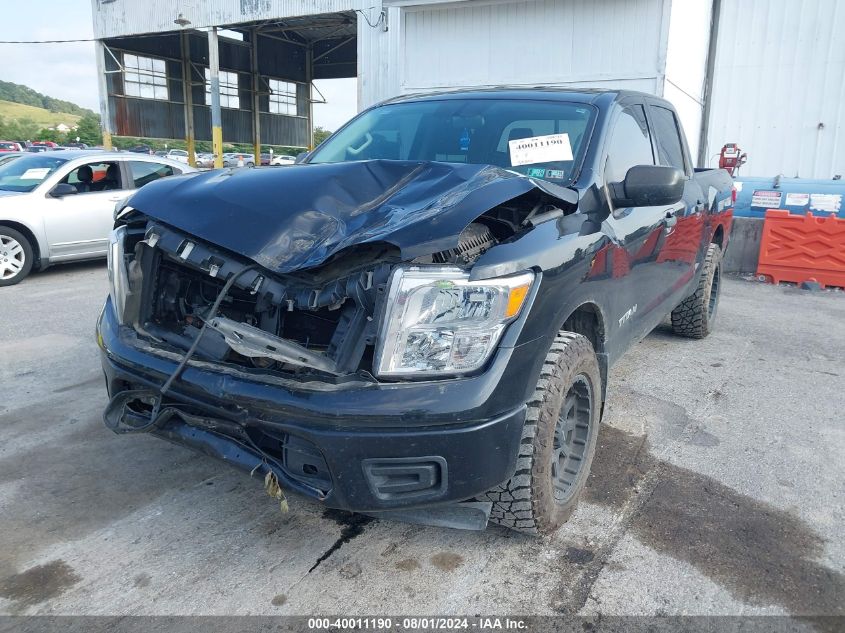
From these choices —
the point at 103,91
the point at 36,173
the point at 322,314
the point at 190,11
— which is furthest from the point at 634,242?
the point at 103,91

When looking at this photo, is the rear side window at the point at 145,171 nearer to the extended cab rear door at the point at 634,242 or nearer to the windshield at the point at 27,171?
the windshield at the point at 27,171

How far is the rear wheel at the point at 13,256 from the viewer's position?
24.0ft

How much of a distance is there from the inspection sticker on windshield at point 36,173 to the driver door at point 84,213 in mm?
228

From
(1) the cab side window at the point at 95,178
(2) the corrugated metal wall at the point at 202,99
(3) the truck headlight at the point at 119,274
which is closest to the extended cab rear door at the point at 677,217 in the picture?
(3) the truck headlight at the point at 119,274

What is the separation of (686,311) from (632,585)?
11.4ft

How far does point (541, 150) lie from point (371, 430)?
1746 millimetres

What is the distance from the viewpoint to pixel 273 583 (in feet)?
7.50

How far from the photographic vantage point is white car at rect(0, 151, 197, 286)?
7406 mm

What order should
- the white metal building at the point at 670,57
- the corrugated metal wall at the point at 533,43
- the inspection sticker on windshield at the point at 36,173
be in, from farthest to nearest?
the white metal building at the point at 670,57 → the corrugated metal wall at the point at 533,43 → the inspection sticker on windshield at the point at 36,173

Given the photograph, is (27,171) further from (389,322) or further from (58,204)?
(389,322)

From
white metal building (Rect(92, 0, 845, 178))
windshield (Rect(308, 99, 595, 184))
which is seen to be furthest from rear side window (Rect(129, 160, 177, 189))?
white metal building (Rect(92, 0, 845, 178))

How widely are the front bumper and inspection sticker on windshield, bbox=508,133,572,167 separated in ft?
3.92

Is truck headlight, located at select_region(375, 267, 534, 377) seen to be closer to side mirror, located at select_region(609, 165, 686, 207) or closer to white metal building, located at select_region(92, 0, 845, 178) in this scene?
side mirror, located at select_region(609, 165, 686, 207)

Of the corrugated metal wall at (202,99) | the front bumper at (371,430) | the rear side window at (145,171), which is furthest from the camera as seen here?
the corrugated metal wall at (202,99)
